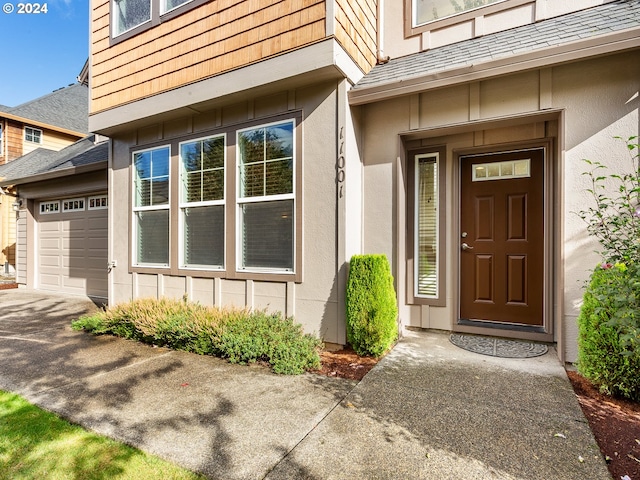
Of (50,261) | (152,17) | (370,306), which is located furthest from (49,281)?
(370,306)

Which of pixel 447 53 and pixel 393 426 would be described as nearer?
pixel 393 426

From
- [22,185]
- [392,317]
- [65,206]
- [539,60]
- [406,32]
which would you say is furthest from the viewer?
[22,185]

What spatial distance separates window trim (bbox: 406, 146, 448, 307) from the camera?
4230mm

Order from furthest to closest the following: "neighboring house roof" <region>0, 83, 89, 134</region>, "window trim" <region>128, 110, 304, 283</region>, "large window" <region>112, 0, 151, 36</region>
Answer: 1. "neighboring house roof" <region>0, 83, 89, 134</region>
2. "large window" <region>112, 0, 151, 36</region>
3. "window trim" <region>128, 110, 304, 283</region>

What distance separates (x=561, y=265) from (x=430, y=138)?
2097 millimetres

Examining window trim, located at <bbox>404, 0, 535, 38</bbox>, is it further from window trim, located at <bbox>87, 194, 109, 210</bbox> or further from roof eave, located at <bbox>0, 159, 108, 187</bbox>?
window trim, located at <bbox>87, 194, 109, 210</bbox>

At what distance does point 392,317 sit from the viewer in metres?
3.59

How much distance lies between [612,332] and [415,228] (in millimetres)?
2247

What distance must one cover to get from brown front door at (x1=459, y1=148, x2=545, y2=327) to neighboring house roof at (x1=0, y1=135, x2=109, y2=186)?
6.76 meters

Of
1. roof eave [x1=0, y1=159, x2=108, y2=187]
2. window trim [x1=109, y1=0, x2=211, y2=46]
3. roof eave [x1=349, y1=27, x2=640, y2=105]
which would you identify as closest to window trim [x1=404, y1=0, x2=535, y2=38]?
roof eave [x1=349, y1=27, x2=640, y2=105]

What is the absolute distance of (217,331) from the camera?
3676 mm

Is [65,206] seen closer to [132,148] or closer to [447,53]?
[132,148]

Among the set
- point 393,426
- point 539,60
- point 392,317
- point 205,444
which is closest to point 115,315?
point 205,444

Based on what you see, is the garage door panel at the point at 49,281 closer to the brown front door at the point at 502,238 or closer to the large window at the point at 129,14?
the large window at the point at 129,14
